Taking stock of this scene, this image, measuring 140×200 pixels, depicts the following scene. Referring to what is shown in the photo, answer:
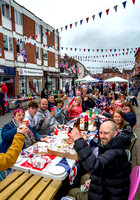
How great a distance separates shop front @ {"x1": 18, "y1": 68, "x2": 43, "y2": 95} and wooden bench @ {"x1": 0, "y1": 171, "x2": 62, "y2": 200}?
46.2ft

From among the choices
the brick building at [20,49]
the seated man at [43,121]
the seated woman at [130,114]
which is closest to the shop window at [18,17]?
the brick building at [20,49]

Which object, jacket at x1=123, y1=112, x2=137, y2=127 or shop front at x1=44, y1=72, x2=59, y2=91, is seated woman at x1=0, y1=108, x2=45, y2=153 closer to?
jacket at x1=123, y1=112, x2=137, y2=127

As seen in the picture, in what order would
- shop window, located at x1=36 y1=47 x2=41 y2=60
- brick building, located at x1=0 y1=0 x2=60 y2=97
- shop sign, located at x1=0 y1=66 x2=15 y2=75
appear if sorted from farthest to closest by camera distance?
1. shop window, located at x1=36 y1=47 x2=41 y2=60
2. brick building, located at x1=0 y1=0 x2=60 y2=97
3. shop sign, located at x1=0 y1=66 x2=15 y2=75

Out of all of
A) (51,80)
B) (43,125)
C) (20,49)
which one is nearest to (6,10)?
(20,49)

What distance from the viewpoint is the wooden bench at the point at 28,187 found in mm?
1456

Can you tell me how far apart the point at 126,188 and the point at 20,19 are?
1742cm

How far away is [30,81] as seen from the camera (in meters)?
17.1

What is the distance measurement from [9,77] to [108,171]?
46.8ft

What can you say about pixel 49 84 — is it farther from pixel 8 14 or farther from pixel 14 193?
pixel 14 193

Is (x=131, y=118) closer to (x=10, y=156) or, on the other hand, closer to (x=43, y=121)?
(x=43, y=121)

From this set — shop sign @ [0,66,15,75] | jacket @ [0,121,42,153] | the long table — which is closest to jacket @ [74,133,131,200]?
the long table

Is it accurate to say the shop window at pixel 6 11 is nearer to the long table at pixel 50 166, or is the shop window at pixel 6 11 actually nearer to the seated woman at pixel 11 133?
the seated woman at pixel 11 133

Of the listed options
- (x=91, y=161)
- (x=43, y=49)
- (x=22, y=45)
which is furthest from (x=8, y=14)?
(x=91, y=161)

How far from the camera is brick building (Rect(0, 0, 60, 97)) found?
13.1m
